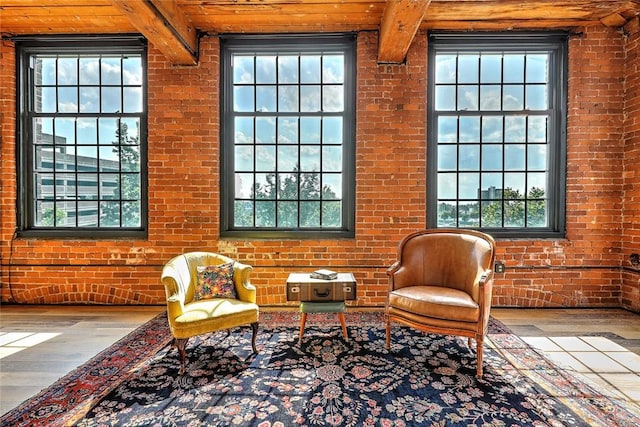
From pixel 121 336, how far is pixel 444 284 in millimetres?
3072

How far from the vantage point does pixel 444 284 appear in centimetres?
318

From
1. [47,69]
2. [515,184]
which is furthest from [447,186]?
[47,69]

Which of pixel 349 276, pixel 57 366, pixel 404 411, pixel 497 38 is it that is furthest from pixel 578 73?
pixel 57 366

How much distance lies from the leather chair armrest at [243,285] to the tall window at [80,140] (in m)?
1.92

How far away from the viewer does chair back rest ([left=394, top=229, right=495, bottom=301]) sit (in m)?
3.05

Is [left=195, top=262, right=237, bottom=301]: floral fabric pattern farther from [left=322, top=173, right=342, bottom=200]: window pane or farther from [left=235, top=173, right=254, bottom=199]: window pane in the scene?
[left=322, top=173, right=342, bottom=200]: window pane

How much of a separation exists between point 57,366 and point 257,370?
156 cm

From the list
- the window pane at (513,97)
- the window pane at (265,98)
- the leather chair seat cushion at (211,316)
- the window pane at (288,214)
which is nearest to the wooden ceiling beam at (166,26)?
the window pane at (265,98)

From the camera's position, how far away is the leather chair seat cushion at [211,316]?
258 centimetres

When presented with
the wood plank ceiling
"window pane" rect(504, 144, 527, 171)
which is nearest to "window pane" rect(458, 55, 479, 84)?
the wood plank ceiling

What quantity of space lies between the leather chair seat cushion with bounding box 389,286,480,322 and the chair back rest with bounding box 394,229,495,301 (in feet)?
0.49

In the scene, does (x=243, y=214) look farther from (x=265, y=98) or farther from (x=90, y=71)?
(x=90, y=71)

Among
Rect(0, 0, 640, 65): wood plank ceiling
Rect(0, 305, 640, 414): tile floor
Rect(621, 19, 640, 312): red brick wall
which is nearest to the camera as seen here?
Rect(0, 305, 640, 414): tile floor

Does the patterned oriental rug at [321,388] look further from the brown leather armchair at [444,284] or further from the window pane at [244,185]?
the window pane at [244,185]
